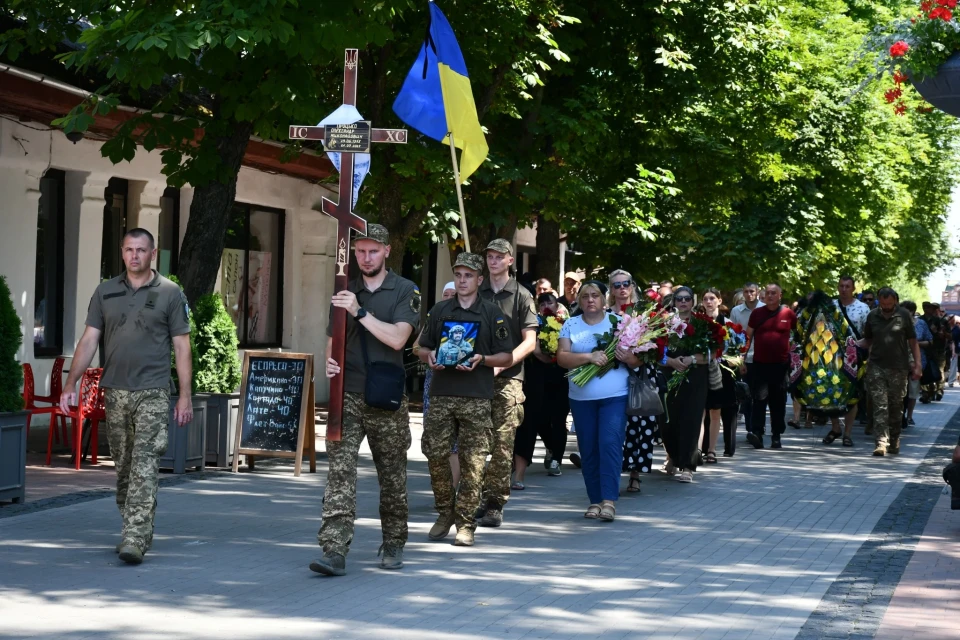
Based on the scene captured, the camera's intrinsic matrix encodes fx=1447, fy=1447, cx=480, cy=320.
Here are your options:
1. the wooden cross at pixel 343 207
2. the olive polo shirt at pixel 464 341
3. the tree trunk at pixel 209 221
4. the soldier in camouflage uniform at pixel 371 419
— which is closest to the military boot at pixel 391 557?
the soldier in camouflage uniform at pixel 371 419

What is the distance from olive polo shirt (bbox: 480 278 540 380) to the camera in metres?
10.3

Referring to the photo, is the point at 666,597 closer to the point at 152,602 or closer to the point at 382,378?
the point at 382,378

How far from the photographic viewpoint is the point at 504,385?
10250 millimetres

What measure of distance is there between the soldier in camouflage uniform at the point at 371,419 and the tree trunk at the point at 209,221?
5772 mm

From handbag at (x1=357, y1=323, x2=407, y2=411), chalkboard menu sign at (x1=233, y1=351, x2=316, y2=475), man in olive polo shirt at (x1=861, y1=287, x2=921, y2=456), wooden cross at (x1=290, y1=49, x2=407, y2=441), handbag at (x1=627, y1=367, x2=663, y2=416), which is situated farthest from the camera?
man in olive polo shirt at (x1=861, y1=287, x2=921, y2=456)

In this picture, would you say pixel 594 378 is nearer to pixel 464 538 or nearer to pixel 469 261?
pixel 469 261

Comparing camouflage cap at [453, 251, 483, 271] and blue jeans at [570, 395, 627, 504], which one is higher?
camouflage cap at [453, 251, 483, 271]

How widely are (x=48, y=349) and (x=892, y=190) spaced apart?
24150 millimetres

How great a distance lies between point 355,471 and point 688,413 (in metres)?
6.16

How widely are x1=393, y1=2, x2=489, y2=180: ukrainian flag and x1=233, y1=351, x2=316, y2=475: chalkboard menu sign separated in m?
3.03

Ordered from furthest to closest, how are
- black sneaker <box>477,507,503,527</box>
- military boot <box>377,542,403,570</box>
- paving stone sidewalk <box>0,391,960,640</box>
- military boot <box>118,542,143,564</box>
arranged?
black sneaker <box>477,507,503,527</box>, military boot <box>377,542,403,570</box>, military boot <box>118,542,143,564</box>, paving stone sidewalk <box>0,391,960,640</box>

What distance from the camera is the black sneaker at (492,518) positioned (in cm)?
1028

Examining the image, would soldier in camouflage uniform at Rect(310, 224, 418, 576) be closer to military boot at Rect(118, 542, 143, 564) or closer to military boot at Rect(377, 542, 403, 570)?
military boot at Rect(377, 542, 403, 570)

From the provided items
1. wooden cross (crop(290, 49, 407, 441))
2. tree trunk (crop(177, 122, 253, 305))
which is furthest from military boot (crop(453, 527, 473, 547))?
tree trunk (crop(177, 122, 253, 305))
